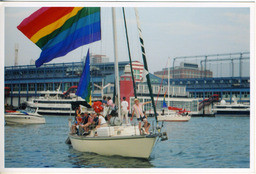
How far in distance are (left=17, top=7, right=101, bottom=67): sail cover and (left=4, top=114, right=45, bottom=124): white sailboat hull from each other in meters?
18.7

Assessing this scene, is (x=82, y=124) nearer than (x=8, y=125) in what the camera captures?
Yes

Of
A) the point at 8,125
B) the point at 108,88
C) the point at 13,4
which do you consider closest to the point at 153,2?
the point at 13,4

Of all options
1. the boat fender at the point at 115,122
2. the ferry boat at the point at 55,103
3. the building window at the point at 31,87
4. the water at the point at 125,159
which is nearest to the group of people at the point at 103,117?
the boat fender at the point at 115,122

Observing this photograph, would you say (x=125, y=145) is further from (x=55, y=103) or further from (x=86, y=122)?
(x=55, y=103)

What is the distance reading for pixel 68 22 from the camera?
13883 millimetres

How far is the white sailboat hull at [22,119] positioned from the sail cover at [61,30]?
18736 mm

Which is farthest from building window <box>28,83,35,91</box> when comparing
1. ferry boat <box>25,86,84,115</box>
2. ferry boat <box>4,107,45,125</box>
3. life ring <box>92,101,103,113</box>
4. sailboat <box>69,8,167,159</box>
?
Answer: sailboat <box>69,8,167,159</box>

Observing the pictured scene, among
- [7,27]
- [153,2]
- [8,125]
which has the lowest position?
[8,125]

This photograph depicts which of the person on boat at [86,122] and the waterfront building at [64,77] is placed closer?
the person on boat at [86,122]

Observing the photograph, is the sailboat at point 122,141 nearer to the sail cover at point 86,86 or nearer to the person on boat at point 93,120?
the person on boat at point 93,120

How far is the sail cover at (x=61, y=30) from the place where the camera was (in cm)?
1342

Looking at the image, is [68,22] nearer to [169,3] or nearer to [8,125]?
[169,3]

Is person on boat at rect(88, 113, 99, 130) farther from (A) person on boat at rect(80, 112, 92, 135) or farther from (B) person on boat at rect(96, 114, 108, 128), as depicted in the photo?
(B) person on boat at rect(96, 114, 108, 128)
